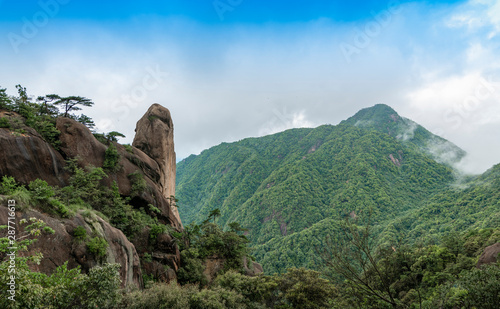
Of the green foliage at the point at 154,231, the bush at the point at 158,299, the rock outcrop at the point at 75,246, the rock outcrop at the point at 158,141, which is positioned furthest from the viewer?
the rock outcrop at the point at 158,141

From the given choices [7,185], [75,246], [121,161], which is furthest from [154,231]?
[7,185]

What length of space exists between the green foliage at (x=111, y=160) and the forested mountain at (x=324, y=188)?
43.2 metres

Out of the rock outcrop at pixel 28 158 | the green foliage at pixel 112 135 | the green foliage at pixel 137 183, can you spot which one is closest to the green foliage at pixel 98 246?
the rock outcrop at pixel 28 158

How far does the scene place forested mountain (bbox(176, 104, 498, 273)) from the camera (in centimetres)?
6512

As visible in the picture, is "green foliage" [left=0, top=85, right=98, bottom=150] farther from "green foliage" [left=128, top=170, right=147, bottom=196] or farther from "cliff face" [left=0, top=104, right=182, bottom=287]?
"green foliage" [left=128, top=170, right=147, bottom=196]

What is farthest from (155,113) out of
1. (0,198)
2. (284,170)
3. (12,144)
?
(284,170)

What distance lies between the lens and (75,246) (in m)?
12.8

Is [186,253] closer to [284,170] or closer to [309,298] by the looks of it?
[309,298]

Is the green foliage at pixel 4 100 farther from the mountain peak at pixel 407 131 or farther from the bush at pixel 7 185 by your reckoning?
the mountain peak at pixel 407 131

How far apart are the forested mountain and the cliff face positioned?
37675 millimetres

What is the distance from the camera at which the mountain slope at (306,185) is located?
77125 millimetres

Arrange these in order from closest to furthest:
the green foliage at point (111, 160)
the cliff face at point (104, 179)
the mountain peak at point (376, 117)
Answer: the cliff face at point (104, 179) → the green foliage at point (111, 160) → the mountain peak at point (376, 117)

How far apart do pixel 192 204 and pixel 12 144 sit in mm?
111915

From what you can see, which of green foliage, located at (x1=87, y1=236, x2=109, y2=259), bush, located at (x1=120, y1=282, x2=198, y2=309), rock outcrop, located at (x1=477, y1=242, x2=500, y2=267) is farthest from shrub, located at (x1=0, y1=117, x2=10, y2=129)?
rock outcrop, located at (x1=477, y1=242, x2=500, y2=267)
